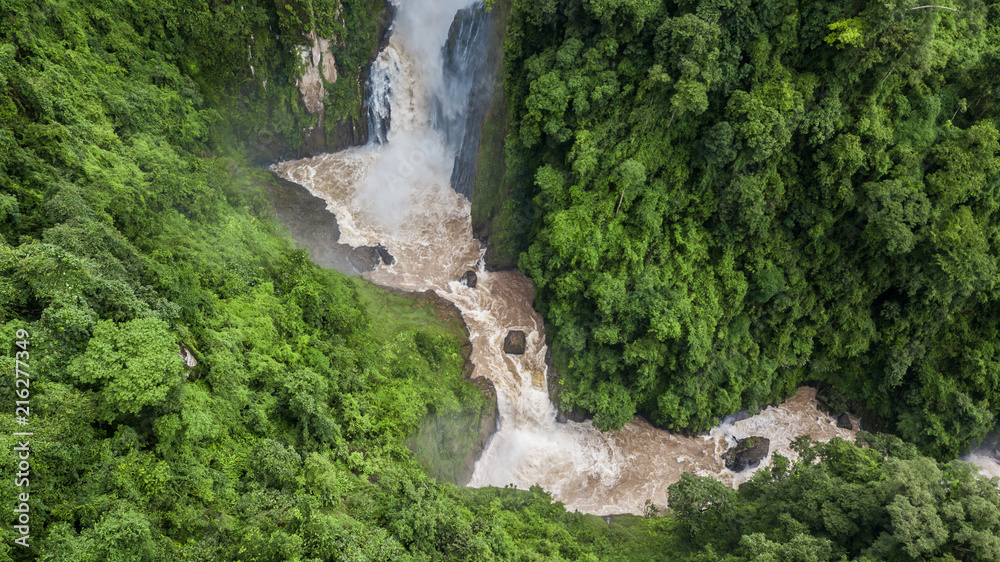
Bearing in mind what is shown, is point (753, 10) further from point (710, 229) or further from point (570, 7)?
point (710, 229)

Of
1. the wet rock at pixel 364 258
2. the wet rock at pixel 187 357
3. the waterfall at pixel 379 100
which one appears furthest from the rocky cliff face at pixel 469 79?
the wet rock at pixel 187 357

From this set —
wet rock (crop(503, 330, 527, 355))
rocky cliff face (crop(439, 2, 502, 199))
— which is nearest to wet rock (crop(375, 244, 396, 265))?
rocky cliff face (crop(439, 2, 502, 199))

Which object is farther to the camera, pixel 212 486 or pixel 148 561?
pixel 212 486

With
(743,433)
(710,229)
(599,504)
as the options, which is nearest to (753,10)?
(710,229)

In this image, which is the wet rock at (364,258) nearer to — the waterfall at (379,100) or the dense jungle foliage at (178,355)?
the dense jungle foliage at (178,355)

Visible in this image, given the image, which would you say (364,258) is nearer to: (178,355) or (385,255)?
(385,255)
